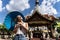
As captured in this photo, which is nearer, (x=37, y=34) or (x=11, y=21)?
(x=11, y=21)

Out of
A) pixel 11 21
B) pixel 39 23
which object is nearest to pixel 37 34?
A: pixel 39 23

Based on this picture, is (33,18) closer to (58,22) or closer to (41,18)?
(41,18)

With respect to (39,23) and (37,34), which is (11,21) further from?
(37,34)

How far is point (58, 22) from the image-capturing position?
14477 mm

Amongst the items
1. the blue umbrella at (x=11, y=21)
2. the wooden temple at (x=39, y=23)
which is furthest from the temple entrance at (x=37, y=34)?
the blue umbrella at (x=11, y=21)

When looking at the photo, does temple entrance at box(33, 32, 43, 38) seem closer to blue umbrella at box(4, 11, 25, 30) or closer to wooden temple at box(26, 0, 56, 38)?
wooden temple at box(26, 0, 56, 38)

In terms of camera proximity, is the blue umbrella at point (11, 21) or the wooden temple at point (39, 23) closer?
the blue umbrella at point (11, 21)

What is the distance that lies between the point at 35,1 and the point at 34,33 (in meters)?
2.94

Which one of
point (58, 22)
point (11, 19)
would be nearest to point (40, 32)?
point (58, 22)

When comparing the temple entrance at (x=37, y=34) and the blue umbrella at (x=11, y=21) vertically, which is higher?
the blue umbrella at (x=11, y=21)

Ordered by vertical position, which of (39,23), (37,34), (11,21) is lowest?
(37,34)

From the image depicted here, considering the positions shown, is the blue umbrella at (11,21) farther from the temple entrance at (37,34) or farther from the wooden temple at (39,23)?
the temple entrance at (37,34)

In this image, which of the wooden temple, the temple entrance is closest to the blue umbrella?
the wooden temple

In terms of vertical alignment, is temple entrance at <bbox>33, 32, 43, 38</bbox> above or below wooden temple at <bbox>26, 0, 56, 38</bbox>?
below
